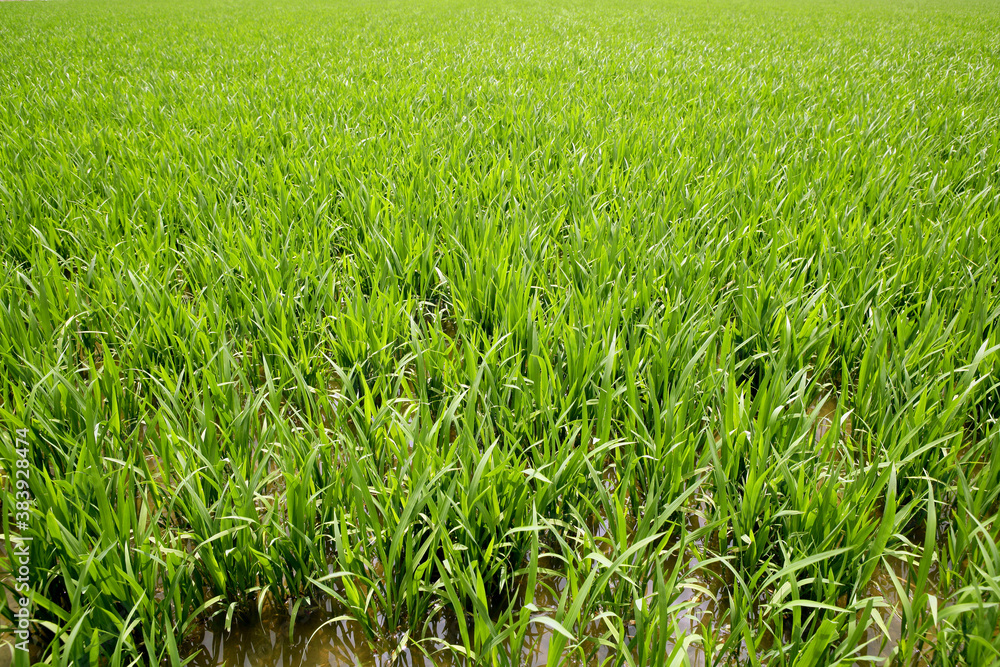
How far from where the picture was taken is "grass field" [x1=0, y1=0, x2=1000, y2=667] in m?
1.03

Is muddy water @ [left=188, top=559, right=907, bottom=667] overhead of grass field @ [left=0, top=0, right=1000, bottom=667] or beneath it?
beneath

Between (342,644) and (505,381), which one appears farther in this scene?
(505,381)

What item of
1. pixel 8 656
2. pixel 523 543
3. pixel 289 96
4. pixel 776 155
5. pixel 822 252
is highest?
pixel 289 96

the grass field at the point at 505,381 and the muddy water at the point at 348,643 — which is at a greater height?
the grass field at the point at 505,381

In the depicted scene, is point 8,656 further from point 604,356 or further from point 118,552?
point 604,356

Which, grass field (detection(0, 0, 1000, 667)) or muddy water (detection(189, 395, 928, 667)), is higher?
grass field (detection(0, 0, 1000, 667))

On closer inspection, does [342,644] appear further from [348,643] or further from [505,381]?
[505,381]

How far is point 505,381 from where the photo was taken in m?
1.46

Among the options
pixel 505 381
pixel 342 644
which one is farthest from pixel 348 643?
pixel 505 381

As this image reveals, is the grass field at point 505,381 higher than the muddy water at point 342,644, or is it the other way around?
the grass field at point 505,381

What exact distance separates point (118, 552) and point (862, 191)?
3.00 meters

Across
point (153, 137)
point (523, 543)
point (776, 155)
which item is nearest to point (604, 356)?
point (523, 543)

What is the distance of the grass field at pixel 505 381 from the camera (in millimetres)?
1030

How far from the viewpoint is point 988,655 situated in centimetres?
88
